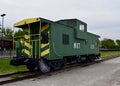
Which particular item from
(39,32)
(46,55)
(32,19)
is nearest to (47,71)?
(46,55)

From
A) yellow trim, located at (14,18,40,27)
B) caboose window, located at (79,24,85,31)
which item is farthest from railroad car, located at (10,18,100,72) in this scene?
caboose window, located at (79,24,85,31)

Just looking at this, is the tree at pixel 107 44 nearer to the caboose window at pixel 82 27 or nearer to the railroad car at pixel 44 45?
the caboose window at pixel 82 27

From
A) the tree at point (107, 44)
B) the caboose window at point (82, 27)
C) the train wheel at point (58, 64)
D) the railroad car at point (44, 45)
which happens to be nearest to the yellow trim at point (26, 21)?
the railroad car at point (44, 45)

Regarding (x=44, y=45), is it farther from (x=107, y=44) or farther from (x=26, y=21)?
(x=107, y=44)

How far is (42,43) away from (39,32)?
673 millimetres

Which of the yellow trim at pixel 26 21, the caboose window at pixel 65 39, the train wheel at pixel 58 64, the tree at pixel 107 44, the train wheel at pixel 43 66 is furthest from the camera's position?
the tree at pixel 107 44

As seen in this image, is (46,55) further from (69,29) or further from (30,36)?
(69,29)

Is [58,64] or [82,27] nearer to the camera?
[58,64]

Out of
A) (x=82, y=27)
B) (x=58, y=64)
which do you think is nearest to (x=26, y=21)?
(x=58, y=64)

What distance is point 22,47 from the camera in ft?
44.6

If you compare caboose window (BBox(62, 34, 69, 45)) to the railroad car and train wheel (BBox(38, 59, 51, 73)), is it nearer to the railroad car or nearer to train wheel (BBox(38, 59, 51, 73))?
the railroad car

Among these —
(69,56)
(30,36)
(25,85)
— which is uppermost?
(30,36)

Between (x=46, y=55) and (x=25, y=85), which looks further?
(x=46, y=55)

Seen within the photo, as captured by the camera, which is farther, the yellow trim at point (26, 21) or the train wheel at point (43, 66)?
the yellow trim at point (26, 21)
